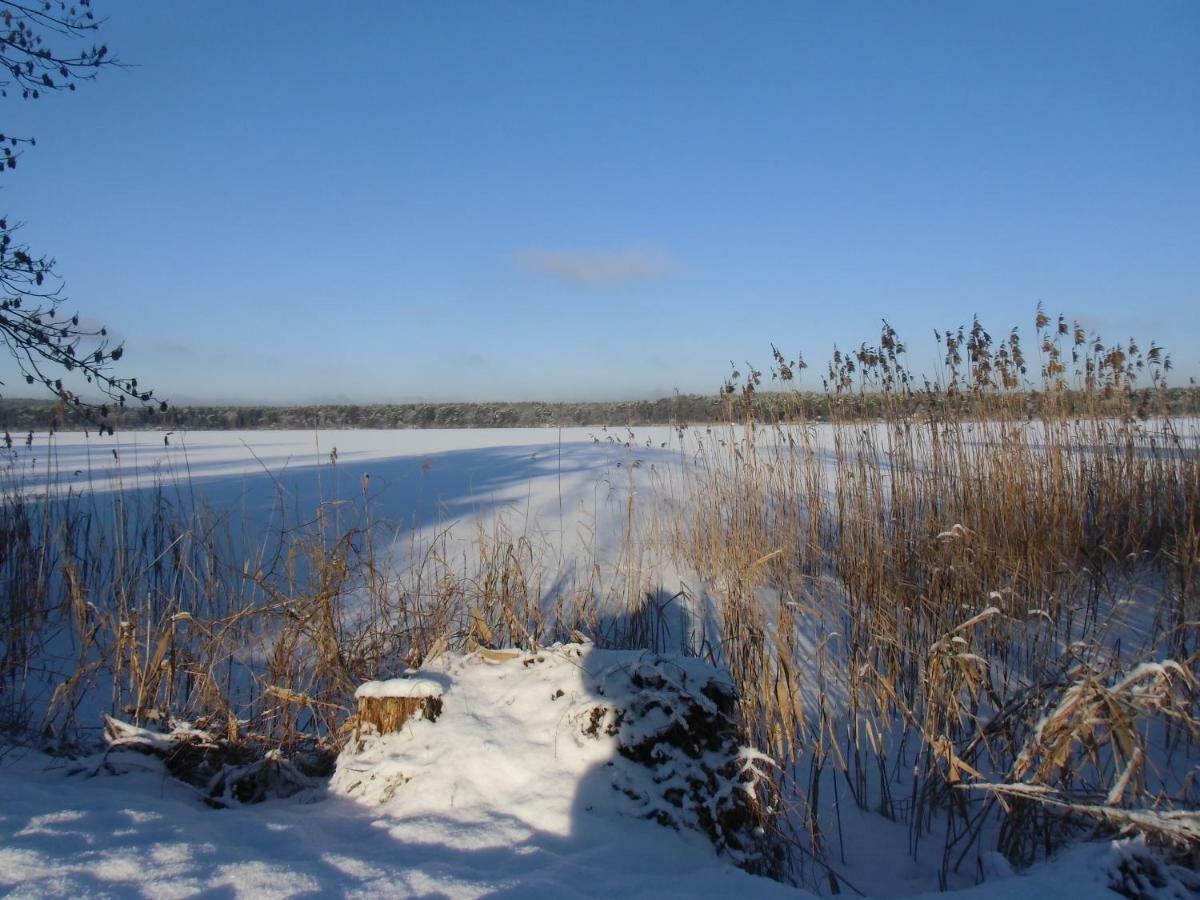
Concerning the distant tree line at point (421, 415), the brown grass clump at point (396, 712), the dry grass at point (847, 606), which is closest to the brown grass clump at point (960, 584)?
the dry grass at point (847, 606)

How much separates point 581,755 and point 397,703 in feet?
1.94

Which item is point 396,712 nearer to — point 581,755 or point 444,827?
point 444,827

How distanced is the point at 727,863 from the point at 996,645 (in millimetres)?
2274

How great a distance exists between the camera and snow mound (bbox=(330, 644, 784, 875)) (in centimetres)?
179

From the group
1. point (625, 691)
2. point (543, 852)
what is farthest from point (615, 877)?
point (625, 691)

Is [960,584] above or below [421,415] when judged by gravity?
below

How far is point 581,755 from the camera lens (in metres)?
1.90

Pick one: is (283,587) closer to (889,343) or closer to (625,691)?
(625,691)

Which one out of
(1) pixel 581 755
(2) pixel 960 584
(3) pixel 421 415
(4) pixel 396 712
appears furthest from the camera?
(3) pixel 421 415

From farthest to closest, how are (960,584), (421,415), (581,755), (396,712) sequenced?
(421,415) → (960,584) → (396,712) → (581,755)

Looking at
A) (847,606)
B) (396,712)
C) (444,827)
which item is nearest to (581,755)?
(444,827)

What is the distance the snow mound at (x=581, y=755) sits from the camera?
1794 millimetres

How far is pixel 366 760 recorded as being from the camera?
2.04 meters

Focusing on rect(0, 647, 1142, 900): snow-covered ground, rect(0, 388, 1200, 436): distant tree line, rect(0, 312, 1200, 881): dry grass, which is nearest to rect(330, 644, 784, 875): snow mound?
rect(0, 647, 1142, 900): snow-covered ground
